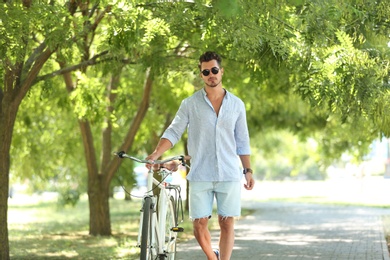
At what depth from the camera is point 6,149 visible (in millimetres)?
13484

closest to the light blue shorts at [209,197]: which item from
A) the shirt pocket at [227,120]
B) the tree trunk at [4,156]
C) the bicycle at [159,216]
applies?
the bicycle at [159,216]

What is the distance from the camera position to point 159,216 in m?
8.34

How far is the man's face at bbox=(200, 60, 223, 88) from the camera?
8.23m

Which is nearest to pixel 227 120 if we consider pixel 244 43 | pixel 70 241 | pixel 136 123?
pixel 244 43

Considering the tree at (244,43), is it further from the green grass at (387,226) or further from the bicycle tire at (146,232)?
the green grass at (387,226)

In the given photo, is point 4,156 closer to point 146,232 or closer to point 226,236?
point 226,236

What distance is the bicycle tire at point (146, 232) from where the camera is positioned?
25.5 ft

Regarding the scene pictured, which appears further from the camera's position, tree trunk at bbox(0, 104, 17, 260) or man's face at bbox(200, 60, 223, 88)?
tree trunk at bbox(0, 104, 17, 260)

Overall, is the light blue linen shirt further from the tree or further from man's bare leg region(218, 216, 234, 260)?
the tree

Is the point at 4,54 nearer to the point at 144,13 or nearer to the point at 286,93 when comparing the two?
the point at 144,13

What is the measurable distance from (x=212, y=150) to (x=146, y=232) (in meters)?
0.99

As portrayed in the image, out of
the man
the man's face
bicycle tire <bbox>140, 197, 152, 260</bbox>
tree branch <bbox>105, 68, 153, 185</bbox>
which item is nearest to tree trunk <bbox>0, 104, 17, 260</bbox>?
the man

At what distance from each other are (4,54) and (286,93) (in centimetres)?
797

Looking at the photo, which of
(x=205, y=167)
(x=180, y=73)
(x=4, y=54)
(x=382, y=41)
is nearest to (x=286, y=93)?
(x=180, y=73)
